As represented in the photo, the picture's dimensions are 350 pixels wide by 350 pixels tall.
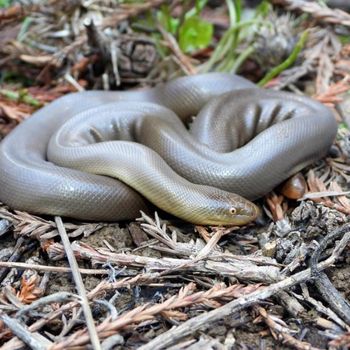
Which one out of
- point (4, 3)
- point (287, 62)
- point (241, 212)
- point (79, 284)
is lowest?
point (241, 212)

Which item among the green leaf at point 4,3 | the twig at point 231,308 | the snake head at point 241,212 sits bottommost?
the snake head at point 241,212

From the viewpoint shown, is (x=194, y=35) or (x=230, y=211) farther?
(x=194, y=35)

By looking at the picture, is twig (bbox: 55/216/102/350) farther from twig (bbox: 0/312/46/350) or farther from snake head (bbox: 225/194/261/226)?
snake head (bbox: 225/194/261/226)

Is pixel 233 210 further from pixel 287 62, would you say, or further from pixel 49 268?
pixel 287 62

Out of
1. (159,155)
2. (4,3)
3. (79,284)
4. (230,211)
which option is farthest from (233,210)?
(4,3)

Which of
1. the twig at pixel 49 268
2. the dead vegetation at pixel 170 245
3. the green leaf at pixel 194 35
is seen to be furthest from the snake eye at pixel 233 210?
the green leaf at pixel 194 35

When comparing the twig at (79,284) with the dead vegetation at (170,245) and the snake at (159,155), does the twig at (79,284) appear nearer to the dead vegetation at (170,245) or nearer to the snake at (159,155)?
the dead vegetation at (170,245)
